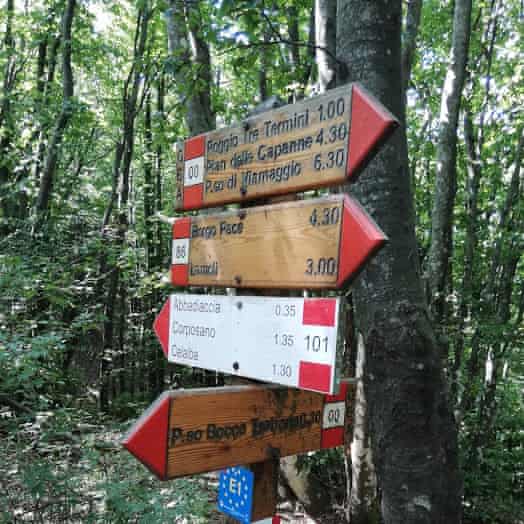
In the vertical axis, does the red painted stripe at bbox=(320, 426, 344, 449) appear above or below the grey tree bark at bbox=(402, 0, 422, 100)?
below

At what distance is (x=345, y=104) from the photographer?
1.57 meters

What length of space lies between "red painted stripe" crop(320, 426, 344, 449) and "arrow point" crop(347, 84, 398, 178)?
991 millimetres

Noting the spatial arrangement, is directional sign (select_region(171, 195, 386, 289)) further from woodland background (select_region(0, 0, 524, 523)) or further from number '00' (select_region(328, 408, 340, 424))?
woodland background (select_region(0, 0, 524, 523))

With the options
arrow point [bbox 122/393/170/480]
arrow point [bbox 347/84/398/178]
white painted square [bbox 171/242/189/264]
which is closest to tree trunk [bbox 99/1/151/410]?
white painted square [bbox 171/242/189/264]

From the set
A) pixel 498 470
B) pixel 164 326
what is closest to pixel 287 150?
pixel 164 326

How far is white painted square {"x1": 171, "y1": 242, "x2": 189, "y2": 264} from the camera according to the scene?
212cm

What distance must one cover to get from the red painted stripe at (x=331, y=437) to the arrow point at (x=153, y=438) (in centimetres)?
65

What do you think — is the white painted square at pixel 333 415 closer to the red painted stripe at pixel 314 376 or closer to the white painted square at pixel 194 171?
the red painted stripe at pixel 314 376

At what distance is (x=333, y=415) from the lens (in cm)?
193

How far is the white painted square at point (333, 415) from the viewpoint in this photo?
Result: 6.22 feet

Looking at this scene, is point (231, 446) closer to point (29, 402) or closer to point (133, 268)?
point (29, 402)

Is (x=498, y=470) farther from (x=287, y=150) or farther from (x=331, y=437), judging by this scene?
(x=287, y=150)

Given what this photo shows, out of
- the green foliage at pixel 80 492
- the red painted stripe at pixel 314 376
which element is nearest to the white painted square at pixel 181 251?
the red painted stripe at pixel 314 376

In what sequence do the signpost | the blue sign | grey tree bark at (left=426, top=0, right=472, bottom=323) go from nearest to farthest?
the signpost
the blue sign
grey tree bark at (left=426, top=0, right=472, bottom=323)
